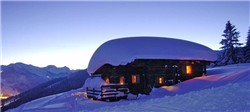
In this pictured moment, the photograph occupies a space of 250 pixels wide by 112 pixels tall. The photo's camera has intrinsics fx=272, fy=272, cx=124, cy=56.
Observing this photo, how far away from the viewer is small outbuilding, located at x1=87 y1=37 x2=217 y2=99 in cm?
2670

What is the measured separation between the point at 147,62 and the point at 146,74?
1.21 meters

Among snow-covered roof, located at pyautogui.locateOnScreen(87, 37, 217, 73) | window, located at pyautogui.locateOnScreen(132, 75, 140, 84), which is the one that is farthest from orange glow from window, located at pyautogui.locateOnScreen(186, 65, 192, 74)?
window, located at pyautogui.locateOnScreen(132, 75, 140, 84)

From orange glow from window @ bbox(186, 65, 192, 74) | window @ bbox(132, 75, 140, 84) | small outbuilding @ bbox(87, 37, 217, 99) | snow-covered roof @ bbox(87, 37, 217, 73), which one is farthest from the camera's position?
orange glow from window @ bbox(186, 65, 192, 74)

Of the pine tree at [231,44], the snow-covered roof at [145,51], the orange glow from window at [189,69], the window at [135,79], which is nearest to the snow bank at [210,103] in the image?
the snow-covered roof at [145,51]

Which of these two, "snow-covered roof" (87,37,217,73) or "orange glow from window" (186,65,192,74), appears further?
"orange glow from window" (186,65,192,74)

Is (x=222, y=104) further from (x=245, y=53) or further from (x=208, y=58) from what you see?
(x=245, y=53)

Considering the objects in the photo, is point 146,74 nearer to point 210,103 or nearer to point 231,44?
point 210,103

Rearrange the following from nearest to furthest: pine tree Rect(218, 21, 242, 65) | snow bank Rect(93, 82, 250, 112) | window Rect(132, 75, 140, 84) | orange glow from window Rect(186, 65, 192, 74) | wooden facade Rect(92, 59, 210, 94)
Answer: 1. snow bank Rect(93, 82, 250, 112)
2. wooden facade Rect(92, 59, 210, 94)
3. window Rect(132, 75, 140, 84)
4. orange glow from window Rect(186, 65, 192, 74)
5. pine tree Rect(218, 21, 242, 65)

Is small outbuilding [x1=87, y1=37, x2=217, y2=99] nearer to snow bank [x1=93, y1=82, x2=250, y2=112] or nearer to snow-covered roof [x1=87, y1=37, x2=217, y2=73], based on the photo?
snow-covered roof [x1=87, y1=37, x2=217, y2=73]

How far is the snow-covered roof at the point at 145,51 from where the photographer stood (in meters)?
26.3

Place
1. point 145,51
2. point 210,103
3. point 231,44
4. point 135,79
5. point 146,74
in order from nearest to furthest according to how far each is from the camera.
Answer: point 210,103, point 145,51, point 146,74, point 135,79, point 231,44

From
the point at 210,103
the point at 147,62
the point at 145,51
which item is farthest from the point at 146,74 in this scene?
the point at 210,103

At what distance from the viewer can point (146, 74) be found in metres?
27.2

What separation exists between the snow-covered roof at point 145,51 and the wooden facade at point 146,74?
77 cm
